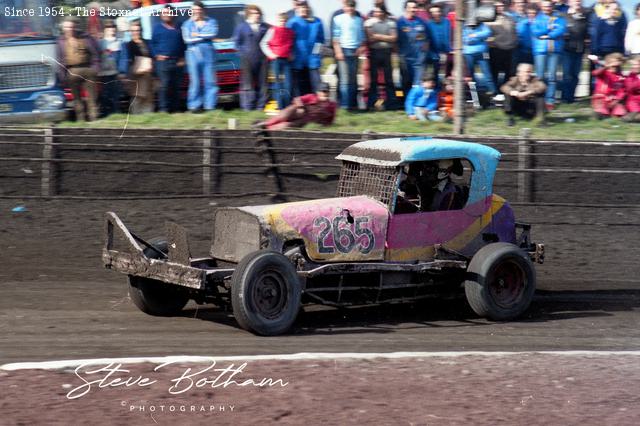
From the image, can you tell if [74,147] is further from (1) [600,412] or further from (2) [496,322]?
(1) [600,412]

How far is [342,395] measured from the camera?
6207 millimetres

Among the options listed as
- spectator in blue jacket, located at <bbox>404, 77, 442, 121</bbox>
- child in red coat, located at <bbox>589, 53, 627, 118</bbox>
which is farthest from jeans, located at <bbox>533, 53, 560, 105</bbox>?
spectator in blue jacket, located at <bbox>404, 77, 442, 121</bbox>

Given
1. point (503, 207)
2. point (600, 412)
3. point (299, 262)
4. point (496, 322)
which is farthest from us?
point (503, 207)

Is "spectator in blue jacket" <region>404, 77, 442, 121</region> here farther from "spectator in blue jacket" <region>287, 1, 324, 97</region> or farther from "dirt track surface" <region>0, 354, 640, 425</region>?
"dirt track surface" <region>0, 354, 640, 425</region>

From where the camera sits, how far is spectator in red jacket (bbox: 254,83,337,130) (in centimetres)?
1453

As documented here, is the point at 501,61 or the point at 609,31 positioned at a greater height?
the point at 609,31

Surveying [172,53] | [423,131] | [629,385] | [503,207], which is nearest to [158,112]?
[172,53]

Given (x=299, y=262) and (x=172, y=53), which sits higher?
(x=172, y=53)

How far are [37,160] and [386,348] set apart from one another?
7460 mm

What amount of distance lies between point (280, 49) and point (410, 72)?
7.19 feet

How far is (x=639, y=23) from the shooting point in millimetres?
15805

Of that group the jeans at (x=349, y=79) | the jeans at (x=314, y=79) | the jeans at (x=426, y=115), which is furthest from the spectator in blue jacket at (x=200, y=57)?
the jeans at (x=426, y=115)

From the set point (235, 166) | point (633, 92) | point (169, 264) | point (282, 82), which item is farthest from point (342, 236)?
point (633, 92)

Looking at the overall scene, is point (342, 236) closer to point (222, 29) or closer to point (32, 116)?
point (32, 116)
